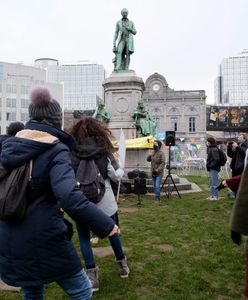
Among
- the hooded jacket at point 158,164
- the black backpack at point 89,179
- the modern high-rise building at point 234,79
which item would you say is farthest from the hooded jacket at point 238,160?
the modern high-rise building at point 234,79

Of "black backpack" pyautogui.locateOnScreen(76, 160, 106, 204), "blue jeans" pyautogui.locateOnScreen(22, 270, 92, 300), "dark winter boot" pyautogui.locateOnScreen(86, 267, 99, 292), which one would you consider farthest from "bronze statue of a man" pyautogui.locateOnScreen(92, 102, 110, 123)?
"blue jeans" pyautogui.locateOnScreen(22, 270, 92, 300)

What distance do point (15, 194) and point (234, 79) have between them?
120325mm

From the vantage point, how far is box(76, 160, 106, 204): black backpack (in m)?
4.39

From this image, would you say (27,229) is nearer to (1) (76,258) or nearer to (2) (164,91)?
(1) (76,258)

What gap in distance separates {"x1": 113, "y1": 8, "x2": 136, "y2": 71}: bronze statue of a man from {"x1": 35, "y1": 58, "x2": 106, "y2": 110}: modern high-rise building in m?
104

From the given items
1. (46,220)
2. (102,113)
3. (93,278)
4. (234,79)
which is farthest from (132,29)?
(234,79)

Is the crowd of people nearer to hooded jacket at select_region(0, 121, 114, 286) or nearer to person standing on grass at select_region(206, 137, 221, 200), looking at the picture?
hooded jacket at select_region(0, 121, 114, 286)

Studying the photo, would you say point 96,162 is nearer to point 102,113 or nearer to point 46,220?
point 46,220

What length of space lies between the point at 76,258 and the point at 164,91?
6425 centimetres

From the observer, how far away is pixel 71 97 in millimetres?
123375

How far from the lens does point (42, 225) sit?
2578 millimetres

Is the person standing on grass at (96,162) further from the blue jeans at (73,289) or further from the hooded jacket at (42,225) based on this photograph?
the hooded jacket at (42,225)

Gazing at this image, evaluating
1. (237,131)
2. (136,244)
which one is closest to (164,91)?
(237,131)

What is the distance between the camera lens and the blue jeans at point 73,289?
8.94 feet
